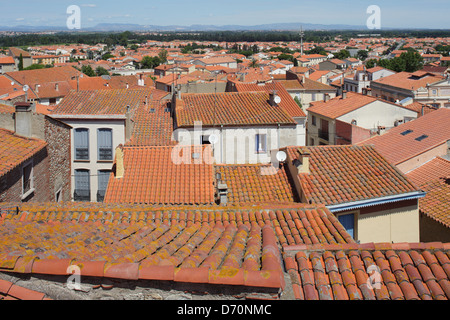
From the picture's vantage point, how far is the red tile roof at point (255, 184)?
11961 millimetres

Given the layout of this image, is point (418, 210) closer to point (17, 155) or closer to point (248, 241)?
point (248, 241)

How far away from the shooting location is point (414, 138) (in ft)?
61.7

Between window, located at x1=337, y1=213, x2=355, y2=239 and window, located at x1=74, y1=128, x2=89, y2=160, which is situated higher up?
window, located at x1=74, y1=128, x2=89, y2=160

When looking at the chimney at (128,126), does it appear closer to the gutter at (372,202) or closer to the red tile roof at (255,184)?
the red tile roof at (255,184)

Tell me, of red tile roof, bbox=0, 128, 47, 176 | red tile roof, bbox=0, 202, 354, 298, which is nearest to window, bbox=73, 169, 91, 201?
red tile roof, bbox=0, 128, 47, 176

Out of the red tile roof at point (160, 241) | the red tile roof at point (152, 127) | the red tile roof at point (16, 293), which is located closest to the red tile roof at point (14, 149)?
the red tile roof at point (160, 241)

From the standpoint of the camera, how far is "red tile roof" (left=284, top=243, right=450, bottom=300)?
4.77m

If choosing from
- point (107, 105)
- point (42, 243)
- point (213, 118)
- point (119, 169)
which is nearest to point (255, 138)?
point (213, 118)

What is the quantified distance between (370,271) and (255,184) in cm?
754

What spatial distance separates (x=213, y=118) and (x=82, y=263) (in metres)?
15.4

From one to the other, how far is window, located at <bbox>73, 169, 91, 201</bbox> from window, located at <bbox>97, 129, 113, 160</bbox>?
0.91m

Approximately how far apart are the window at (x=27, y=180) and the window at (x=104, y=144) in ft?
21.8

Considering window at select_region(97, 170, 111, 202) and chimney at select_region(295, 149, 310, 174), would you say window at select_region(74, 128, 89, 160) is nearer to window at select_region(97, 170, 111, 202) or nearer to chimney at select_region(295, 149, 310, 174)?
window at select_region(97, 170, 111, 202)

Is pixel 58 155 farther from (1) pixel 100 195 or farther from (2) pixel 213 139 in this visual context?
(2) pixel 213 139
